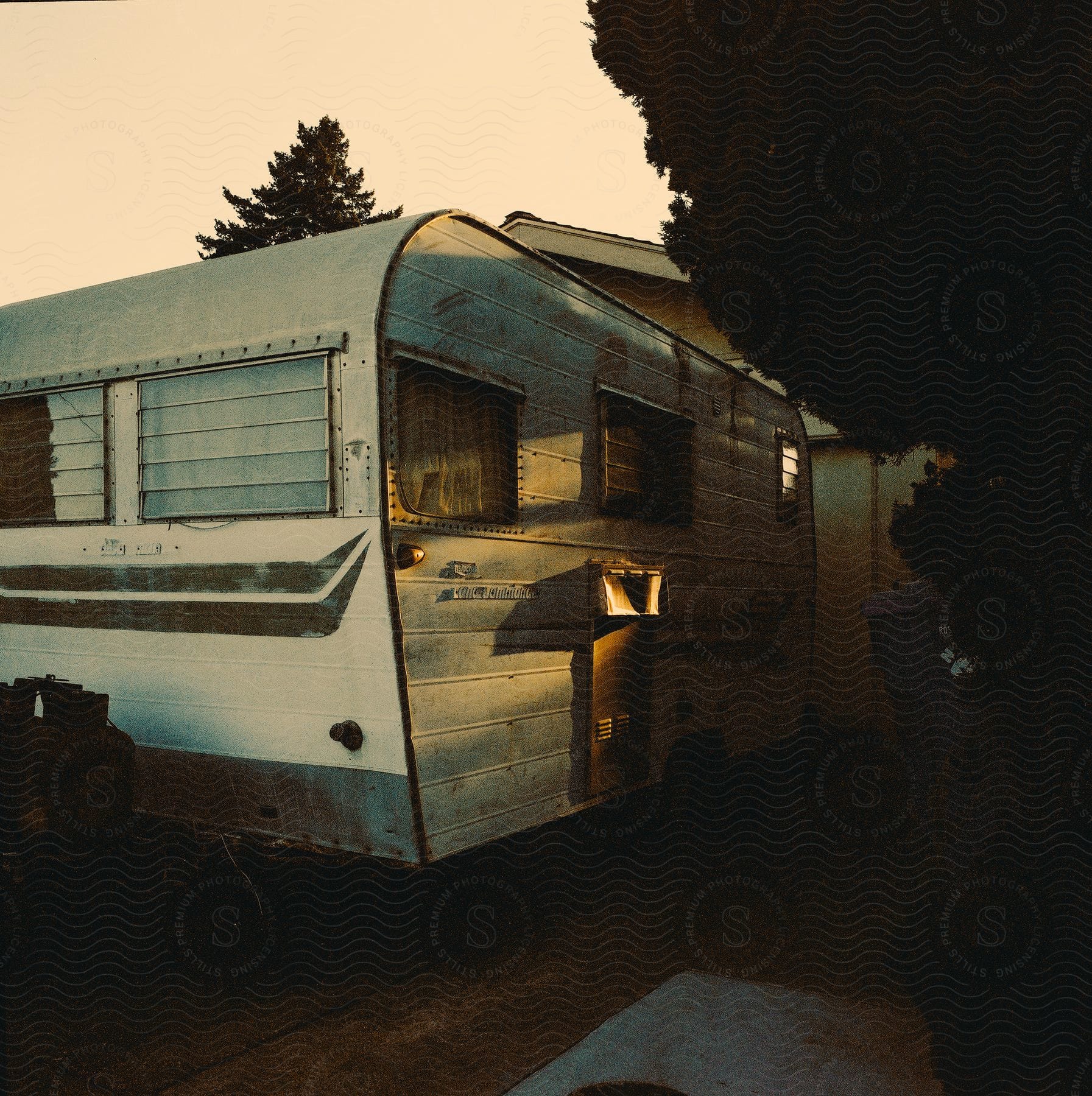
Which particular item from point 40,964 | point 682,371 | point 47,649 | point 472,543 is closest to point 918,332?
point 682,371

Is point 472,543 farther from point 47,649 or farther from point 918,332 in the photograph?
point 918,332

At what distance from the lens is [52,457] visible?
4.64 m

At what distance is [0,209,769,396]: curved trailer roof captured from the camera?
12.6 ft

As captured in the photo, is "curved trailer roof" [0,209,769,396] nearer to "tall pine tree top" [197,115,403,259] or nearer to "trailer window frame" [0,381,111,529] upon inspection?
"trailer window frame" [0,381,111,529]

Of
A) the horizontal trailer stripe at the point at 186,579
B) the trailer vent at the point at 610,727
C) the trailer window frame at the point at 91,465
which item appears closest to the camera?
→ the horizontal trailer stripe at the point at 186,579

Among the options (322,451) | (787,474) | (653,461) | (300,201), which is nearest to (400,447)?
(322,451)

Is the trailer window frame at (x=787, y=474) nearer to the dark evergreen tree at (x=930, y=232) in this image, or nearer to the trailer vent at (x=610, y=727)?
the dark evergreen tree at (x=930, y=232)

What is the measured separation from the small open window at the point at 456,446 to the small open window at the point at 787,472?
166 inches

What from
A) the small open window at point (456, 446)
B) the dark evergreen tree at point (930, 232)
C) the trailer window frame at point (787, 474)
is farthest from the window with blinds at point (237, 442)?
the trailer window frame at point (787, 474)

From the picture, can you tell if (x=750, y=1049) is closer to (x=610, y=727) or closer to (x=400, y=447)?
(x=610, y=727)

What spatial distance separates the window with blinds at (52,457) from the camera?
448 cm

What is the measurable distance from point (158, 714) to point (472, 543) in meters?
1.65

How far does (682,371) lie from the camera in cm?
632

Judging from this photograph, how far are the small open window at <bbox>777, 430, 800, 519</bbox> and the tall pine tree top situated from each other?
26.1 metres
